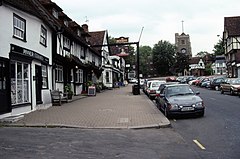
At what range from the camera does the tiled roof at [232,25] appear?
53528mm

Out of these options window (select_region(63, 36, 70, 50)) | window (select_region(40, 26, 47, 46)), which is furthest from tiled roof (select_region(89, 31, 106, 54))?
window (select_region(40, 26, 47, 46))

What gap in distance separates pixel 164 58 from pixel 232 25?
43.2 m

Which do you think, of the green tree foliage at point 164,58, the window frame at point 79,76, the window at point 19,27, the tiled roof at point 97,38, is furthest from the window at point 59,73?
the green tree foliage at point 164,58

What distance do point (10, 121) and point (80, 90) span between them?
20.2 m

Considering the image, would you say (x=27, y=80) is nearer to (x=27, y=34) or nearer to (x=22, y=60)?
(x=22, y=60)

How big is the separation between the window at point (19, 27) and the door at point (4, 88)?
74.1 inches

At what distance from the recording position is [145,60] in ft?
413

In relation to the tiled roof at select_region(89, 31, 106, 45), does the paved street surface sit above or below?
below

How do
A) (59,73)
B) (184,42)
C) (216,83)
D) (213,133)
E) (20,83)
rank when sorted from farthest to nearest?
(184,42)
(216,83)
(59,73)
(20,83)
(213,133)

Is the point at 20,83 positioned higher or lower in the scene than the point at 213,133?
higher

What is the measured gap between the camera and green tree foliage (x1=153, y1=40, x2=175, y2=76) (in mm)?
97875

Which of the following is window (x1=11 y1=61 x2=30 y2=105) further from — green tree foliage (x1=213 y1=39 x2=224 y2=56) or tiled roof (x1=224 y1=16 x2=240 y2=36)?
green tree foliage (x1=213 y1=39 x2=224 y2=56)

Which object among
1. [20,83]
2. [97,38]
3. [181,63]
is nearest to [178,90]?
[20,83]

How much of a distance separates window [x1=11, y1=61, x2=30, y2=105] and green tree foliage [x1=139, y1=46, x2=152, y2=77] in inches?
4070
